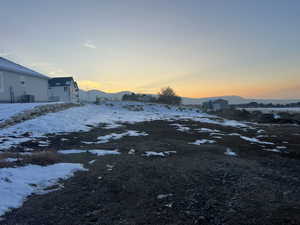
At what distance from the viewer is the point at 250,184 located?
3406 mm

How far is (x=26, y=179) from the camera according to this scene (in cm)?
356

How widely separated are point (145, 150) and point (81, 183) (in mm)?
2770

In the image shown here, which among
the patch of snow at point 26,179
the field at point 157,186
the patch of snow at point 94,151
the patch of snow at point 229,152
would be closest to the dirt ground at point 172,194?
the field at point 157,186

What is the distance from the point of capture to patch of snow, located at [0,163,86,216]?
2853 millimetres

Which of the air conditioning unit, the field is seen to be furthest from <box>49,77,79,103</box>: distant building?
the field

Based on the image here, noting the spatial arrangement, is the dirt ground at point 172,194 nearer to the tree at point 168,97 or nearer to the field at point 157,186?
the field at point 157,186

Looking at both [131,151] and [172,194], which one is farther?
[131,151]

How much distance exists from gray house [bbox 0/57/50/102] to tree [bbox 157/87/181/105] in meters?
23.0

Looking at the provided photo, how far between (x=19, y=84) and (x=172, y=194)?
1957cm

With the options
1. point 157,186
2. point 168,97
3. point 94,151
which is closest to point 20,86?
point 94,151

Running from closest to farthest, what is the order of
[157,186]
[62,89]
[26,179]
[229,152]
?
1. [157,186]
2. [26,179]
3. [229,152]
4. [62,89]

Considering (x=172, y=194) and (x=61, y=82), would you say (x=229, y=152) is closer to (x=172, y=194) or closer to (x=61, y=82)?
(x=172, y=194)

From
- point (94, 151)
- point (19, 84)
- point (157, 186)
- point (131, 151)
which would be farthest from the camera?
point (19, 84)

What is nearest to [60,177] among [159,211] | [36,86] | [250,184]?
[159,211]
